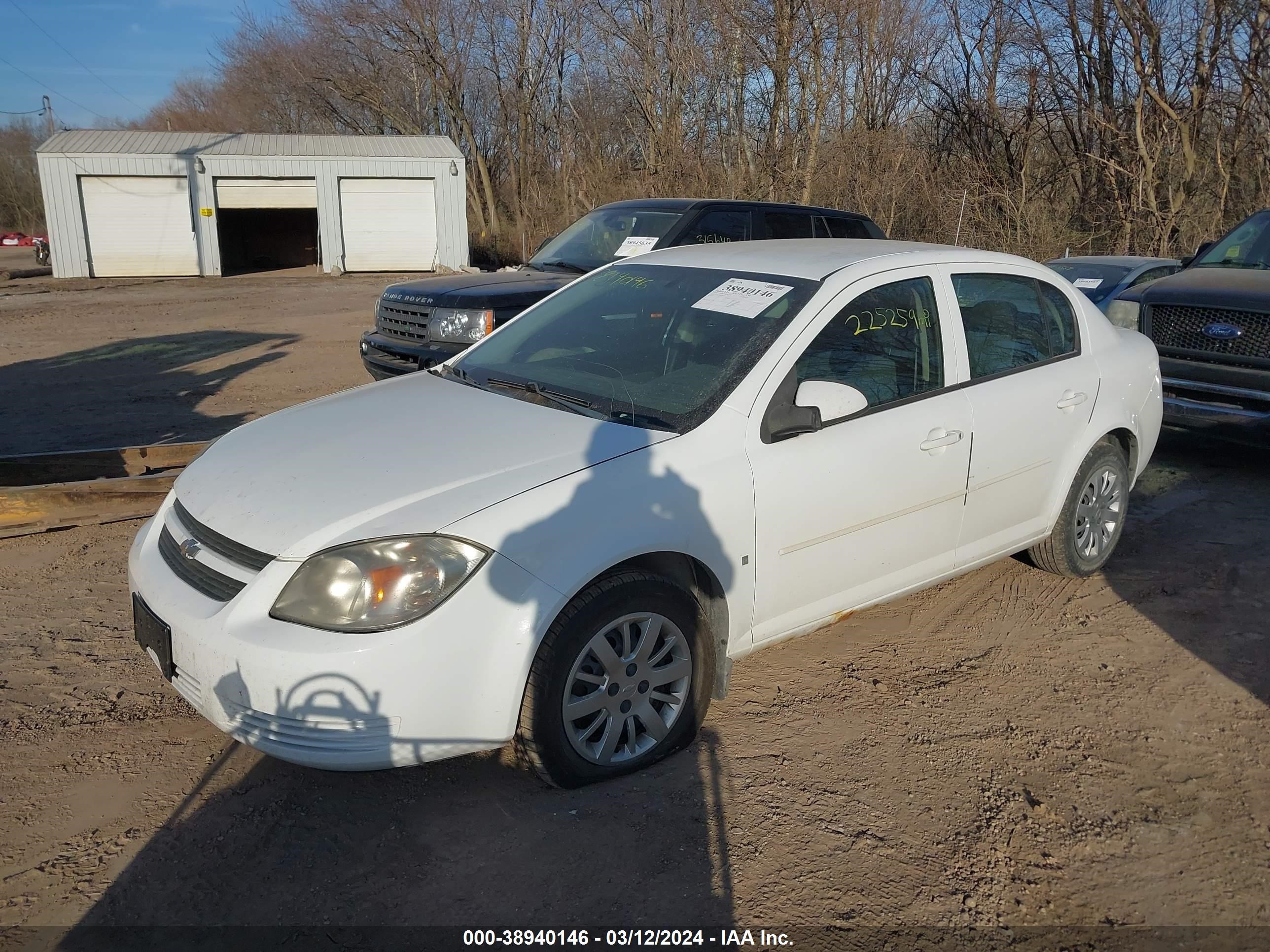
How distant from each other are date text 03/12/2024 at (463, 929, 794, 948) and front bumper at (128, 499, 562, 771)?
539 mm

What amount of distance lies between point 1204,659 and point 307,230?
35.2m

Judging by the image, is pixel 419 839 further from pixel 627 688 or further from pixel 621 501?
pixel 621 501

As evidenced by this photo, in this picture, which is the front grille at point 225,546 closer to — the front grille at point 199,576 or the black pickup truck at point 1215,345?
the front grille at point 199,576

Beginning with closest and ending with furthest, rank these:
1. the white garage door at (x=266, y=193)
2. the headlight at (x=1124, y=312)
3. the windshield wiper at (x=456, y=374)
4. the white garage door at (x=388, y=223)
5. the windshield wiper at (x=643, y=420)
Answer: the windshield wiper at (x=643, y=420)
the windshield wiper at (x=456, y=374)
the headlight at (x=1124, y=312)
the white garage door at (x=266, y=193)
the white garage door at (x=388, y=223)

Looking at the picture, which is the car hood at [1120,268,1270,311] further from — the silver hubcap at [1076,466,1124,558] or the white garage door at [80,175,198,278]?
the white garage door at [80,175,198,278]

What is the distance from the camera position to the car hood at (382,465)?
3.00 meters

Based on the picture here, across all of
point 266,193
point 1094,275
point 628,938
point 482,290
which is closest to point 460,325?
point 482,290

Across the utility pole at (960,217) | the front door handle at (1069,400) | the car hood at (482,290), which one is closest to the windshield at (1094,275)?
the car hood at (482,290)

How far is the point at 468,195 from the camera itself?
132 feet

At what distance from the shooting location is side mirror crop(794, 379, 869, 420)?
3.59 m

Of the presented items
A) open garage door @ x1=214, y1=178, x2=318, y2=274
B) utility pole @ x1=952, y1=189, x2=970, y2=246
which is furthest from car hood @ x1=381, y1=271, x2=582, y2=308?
open garage door @ x1=214, y1=178, x2=318, y2=274

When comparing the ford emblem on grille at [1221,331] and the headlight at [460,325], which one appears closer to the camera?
the ford emblem on grille at [1221,331]

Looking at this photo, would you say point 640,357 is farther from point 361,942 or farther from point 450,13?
point 450,13

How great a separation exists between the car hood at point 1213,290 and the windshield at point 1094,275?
1635mm
